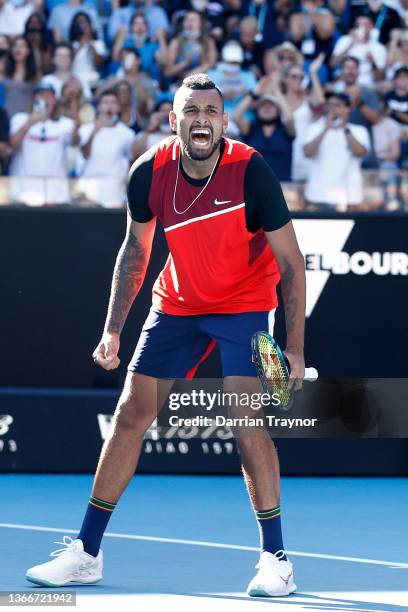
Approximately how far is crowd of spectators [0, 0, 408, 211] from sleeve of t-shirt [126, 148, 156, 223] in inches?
102

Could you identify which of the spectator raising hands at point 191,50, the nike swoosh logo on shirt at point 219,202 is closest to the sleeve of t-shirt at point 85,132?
the spectator raising hands at point 191,50

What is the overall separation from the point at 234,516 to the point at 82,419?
140cm

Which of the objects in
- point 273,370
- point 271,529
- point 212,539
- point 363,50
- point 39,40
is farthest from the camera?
point 363,50

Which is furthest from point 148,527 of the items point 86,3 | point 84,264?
point 86,3

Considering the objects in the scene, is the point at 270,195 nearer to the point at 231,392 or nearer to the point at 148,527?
the point at 231,392

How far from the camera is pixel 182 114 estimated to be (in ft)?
14.7

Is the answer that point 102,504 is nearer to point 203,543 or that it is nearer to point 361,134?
point 203,543

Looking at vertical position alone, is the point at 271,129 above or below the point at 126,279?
above

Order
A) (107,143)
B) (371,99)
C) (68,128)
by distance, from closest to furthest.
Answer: (107,143) → (68,128) → (371,99)

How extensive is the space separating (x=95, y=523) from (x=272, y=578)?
69 cm

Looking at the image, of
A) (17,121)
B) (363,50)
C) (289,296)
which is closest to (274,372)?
(289,296)

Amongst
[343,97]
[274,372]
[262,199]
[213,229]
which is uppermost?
[343,97]

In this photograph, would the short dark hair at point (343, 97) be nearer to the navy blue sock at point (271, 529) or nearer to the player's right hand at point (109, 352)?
the player's right hand at point (109, 352)

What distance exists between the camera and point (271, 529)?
4.57 meters
